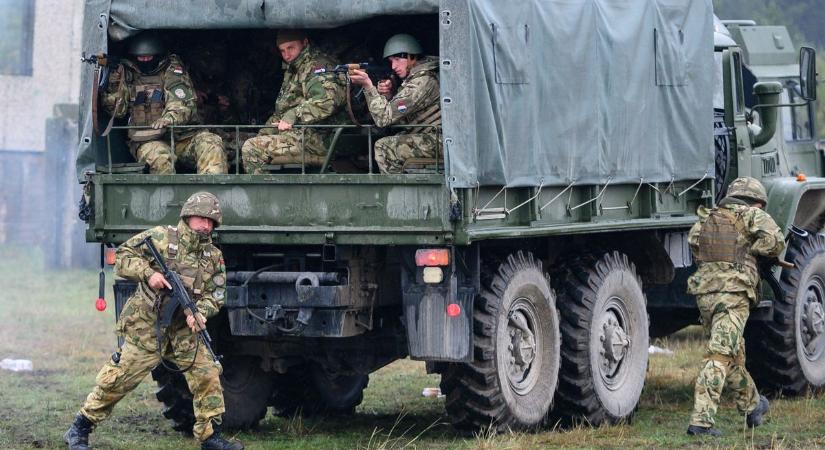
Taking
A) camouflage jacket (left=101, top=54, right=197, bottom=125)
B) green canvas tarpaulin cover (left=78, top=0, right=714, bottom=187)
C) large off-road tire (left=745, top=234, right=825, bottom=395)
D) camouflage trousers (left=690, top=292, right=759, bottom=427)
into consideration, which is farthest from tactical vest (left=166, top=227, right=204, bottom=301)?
large off-road tire (left=745, top=234, right=825, bottom=395)

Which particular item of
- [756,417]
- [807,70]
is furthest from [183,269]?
[807,70]

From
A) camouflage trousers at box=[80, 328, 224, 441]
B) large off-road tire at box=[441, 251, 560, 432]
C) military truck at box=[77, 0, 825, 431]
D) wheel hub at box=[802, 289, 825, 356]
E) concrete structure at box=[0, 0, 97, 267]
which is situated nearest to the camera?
camouflage trousers at box=[80, 328, 224, 441]

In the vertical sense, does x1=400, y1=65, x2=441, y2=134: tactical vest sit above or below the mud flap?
above

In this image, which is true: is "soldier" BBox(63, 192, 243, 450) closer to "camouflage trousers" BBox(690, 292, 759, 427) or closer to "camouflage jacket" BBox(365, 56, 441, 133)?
"camouflage jacket" BBox(365, 56, 441, 133)

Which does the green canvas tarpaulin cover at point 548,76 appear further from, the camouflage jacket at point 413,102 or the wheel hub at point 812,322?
the wheel hub at point 812,322

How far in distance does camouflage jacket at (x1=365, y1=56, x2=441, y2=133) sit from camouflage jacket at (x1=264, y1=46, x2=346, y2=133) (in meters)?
0.51

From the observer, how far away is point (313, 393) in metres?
11.5

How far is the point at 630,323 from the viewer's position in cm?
1114

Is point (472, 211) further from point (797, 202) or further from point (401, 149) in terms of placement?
point (797, 202)

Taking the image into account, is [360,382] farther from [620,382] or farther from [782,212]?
[782,212]

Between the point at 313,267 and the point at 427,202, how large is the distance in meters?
1.07

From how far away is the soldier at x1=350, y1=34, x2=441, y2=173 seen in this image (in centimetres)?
954

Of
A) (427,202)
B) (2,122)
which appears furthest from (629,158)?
(2,122)

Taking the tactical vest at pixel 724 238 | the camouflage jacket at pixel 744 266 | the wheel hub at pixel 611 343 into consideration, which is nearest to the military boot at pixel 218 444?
the wheel hub at pixel 611 343
